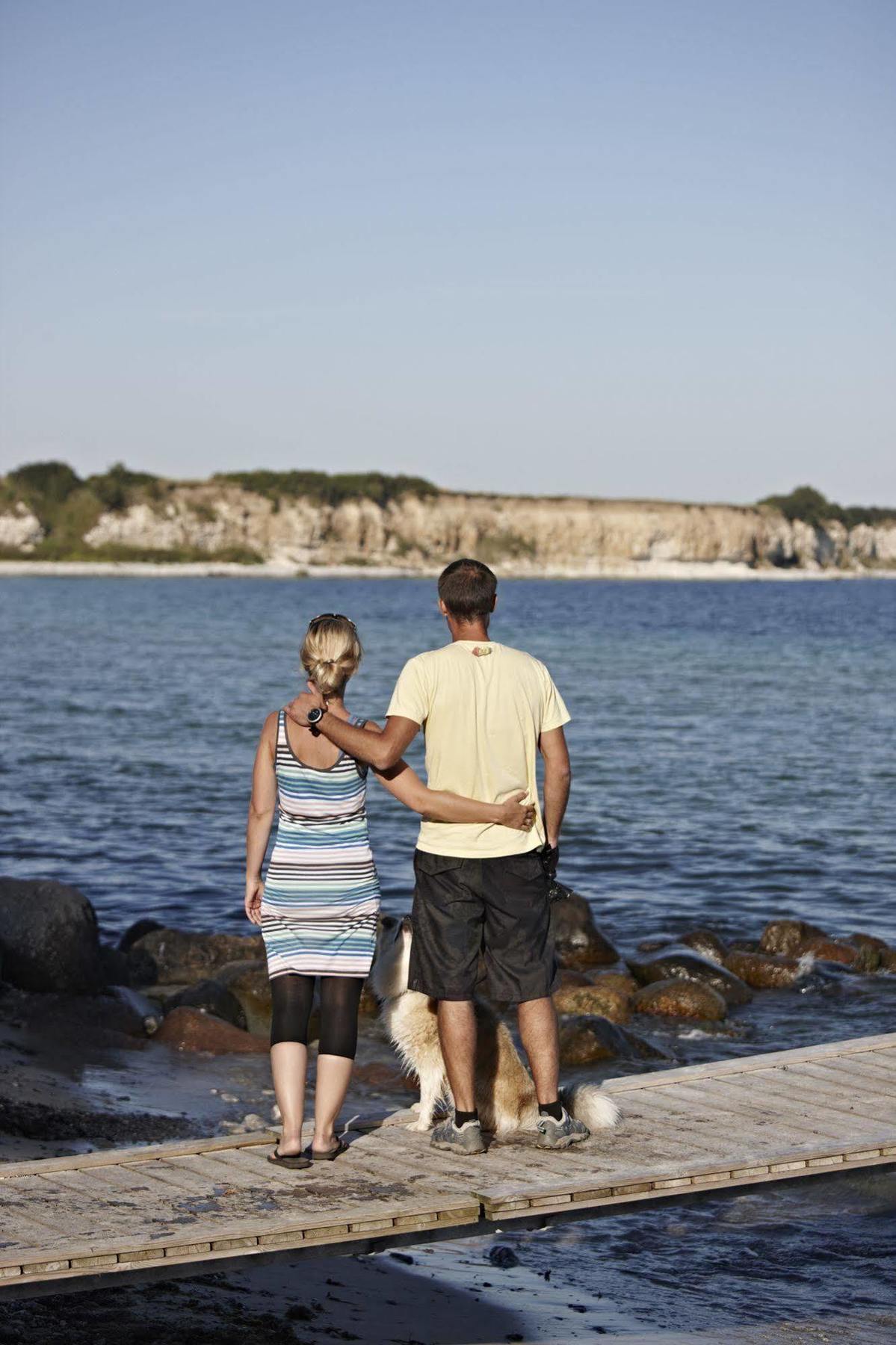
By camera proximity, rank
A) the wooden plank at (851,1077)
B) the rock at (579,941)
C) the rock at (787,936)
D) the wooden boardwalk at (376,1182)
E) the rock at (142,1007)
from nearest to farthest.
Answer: the wooden boardwalk at (376,1182) → the wooden plank at (851,1077) → the rock at (142,1007) → the rock at (579,941) → the rock at (787,936)

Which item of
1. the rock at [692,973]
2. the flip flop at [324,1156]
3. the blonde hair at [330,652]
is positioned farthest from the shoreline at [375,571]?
the blonde hair at [330,652]

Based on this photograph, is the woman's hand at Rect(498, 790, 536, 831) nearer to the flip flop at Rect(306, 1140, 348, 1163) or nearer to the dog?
the dog

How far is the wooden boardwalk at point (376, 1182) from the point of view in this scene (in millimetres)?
5258

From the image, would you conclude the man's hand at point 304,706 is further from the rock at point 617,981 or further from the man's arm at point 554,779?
the rock at point 617,981

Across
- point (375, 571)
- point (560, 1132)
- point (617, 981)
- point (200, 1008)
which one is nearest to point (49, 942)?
point (200, 1008)

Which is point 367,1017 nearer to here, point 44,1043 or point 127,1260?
point 44,1043

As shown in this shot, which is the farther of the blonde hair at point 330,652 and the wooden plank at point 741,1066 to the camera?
the wooden plank at point 741,1066

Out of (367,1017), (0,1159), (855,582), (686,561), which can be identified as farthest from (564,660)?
(855,582)

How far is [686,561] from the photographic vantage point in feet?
589

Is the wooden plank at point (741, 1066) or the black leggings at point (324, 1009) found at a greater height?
the black leggings at point (324, 1009)

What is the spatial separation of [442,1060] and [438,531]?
6431 inches

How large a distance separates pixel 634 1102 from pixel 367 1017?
16.0ft

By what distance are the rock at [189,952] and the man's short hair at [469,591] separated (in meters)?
7.31

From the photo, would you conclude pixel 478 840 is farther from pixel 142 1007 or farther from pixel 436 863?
pixel 142 1007
